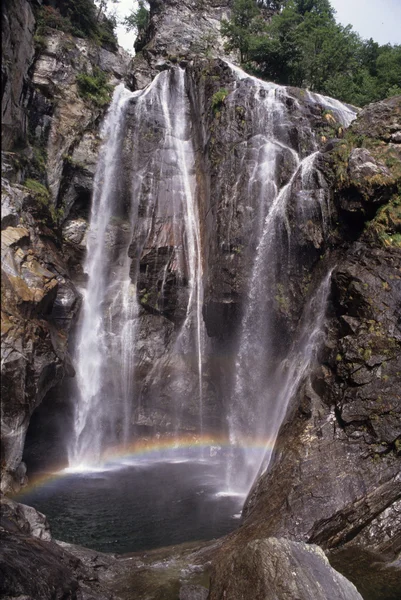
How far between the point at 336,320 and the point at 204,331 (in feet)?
25.1

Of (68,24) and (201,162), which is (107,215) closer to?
(201,162)

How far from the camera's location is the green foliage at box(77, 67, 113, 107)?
25125mm

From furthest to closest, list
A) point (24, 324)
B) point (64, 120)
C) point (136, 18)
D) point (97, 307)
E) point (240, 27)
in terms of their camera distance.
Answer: point (136, 18) < point (240, 27) < point (64, 120) < point (97, 307) < point (24, 324)

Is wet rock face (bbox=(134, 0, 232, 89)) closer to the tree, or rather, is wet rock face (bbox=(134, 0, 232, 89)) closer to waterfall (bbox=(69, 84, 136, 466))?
the tree

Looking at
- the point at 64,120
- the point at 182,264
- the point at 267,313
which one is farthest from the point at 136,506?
the point at 64,120

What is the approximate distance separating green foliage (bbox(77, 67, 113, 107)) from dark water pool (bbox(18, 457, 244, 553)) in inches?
753

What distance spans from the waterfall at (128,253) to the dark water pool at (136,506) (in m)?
2.95

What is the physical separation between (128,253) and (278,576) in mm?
17376

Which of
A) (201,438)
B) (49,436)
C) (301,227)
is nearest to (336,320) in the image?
(301,227)

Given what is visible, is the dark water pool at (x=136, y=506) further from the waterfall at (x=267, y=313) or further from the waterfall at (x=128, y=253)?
the waterfall at (x=128, y=253)

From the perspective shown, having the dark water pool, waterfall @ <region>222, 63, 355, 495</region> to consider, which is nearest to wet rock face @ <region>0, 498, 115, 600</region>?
the dark water pool

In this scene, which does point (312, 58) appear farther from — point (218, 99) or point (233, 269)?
point (233, 269)

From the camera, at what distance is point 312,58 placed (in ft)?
105

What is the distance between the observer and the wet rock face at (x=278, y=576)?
235 inches
